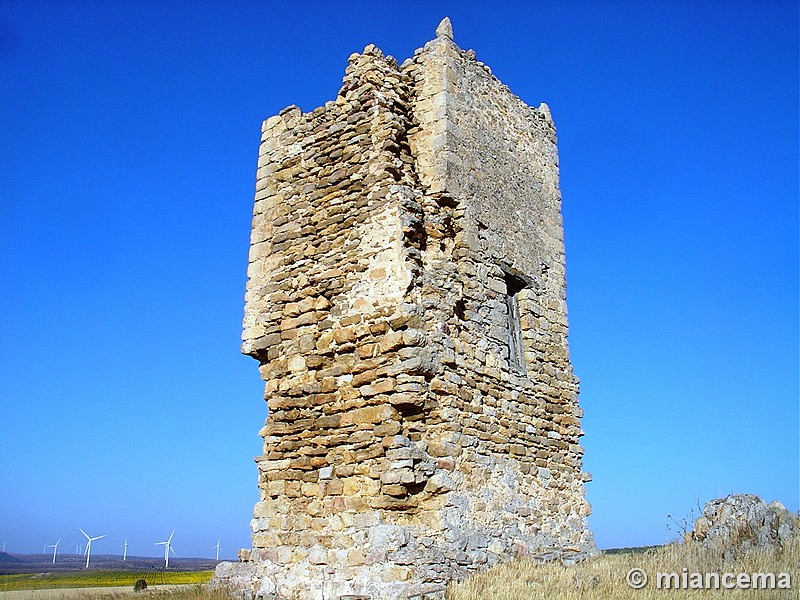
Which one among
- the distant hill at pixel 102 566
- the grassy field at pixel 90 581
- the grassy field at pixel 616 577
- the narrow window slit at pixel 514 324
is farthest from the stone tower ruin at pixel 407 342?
the distant hill at pixel 102 566

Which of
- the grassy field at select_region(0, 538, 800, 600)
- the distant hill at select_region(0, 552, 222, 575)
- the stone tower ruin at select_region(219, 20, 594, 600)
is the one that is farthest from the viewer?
the distant hill at select_region(0, 552, 222, 575)

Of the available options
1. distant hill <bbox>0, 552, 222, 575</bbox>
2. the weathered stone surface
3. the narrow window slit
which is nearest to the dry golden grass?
the weathered stone surface

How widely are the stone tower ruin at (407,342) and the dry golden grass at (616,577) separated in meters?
0.35

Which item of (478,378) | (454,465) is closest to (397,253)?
(478,378)

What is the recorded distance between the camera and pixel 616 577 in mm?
6133

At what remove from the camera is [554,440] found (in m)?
8.29

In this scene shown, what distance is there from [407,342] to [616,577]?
276 centimetres

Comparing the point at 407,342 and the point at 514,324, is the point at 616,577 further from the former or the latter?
the point at 514,324

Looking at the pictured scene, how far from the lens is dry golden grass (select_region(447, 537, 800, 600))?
5.58m

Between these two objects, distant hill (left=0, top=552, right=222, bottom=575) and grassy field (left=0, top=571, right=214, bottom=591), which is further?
distant hill (left=0, top=552, right=222, bottom=575)

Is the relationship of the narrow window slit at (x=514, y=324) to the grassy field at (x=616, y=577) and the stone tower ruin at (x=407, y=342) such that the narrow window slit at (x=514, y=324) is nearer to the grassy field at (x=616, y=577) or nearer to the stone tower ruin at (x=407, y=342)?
the stone tower ruin at (x=407, y=342)

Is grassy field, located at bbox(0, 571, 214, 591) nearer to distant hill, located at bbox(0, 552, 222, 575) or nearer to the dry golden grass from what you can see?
distant hill, located at bbox(0, 552, 222, 575)

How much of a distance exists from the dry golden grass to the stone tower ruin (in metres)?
0.35

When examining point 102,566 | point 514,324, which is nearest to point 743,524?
point 514,324
